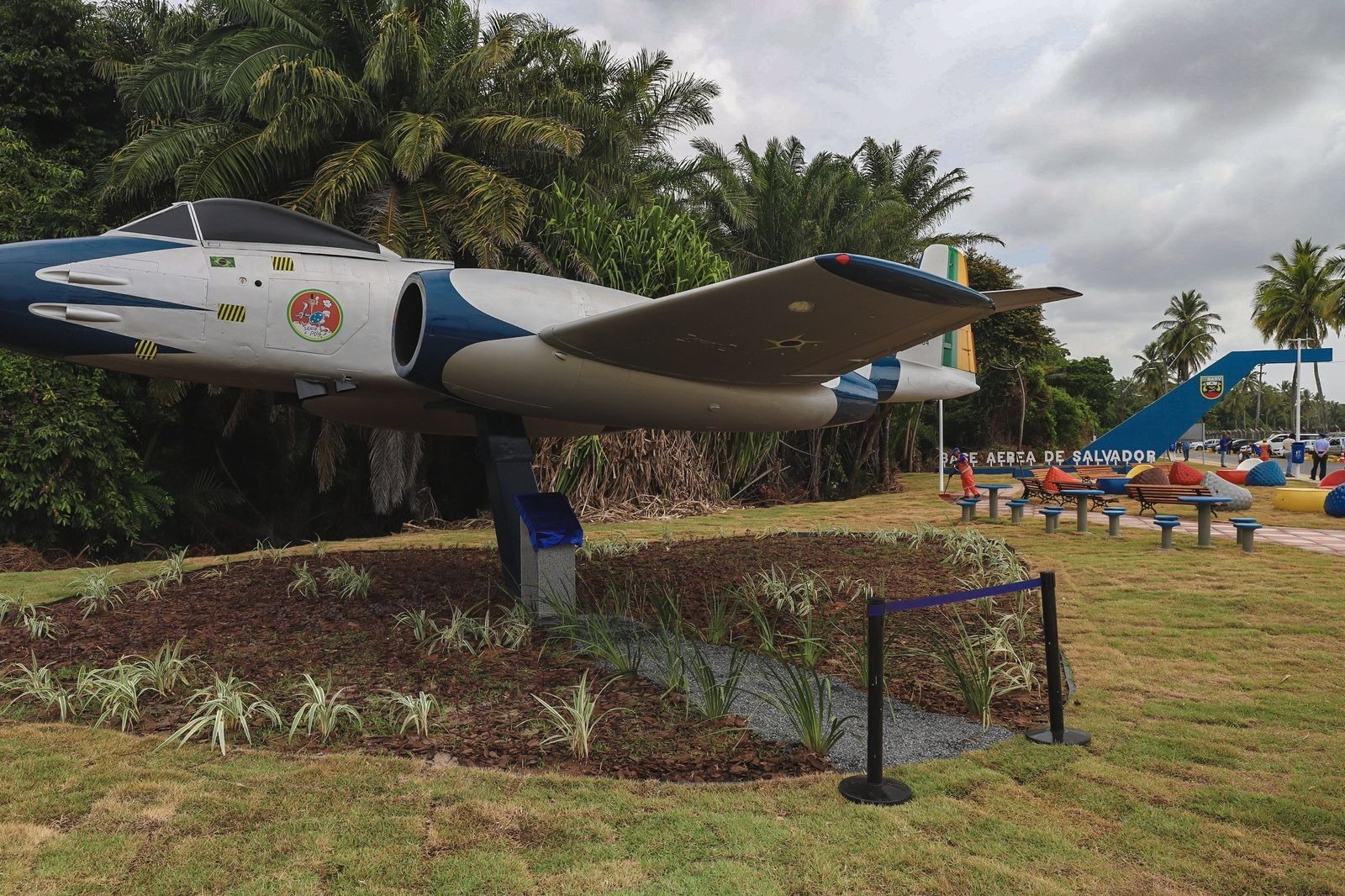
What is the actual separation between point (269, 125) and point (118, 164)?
128 inches

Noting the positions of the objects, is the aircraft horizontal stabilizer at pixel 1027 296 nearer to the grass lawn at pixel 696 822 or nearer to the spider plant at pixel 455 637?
the grass lawn at pixel 696 822

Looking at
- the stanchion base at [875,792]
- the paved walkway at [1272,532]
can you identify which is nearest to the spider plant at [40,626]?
the stanchion base at [875,792]

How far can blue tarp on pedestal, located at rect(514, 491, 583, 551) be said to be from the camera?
5.95m

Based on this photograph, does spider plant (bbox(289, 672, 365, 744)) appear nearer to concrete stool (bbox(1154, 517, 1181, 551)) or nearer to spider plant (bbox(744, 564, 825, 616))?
spider plant (bbox(744, 564, 825, 616))

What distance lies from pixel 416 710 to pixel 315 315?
10.3 feet

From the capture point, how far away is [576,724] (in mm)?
3805

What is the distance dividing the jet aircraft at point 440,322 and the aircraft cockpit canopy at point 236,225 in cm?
1

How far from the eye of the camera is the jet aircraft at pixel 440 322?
4.75 metres

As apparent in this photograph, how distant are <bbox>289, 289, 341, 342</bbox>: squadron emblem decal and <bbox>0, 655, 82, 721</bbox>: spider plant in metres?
2.69

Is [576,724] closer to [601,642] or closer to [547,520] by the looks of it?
[601,642]

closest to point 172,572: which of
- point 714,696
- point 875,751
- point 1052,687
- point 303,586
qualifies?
point 303,586

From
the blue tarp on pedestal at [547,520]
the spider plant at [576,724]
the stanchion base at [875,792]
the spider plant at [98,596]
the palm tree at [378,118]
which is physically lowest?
the stanchion base at [875,792]

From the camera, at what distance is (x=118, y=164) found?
1246 centimetres

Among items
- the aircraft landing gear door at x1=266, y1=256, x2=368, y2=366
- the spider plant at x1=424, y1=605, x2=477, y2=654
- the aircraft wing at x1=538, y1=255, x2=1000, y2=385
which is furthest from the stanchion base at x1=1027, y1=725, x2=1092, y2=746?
the aircraft landing gear door at x1=266, y1=256, x2=368, y2=366
